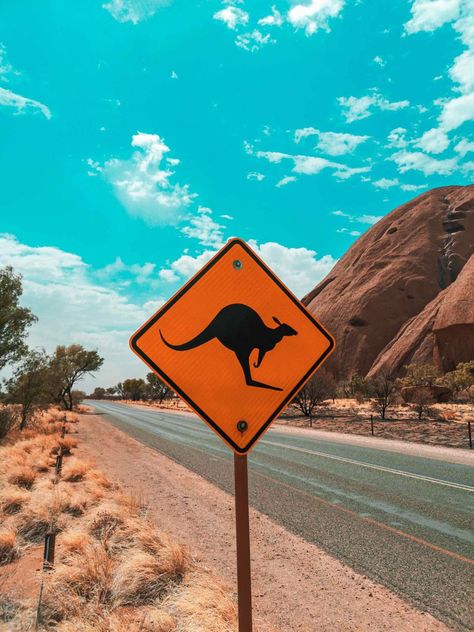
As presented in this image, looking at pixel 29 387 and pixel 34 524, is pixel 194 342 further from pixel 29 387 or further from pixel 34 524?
pixel 29 387

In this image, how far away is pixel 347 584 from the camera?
16.1 feet

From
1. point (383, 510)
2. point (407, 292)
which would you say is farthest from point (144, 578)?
point (407, 292)

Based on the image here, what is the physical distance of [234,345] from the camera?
95.3 inches

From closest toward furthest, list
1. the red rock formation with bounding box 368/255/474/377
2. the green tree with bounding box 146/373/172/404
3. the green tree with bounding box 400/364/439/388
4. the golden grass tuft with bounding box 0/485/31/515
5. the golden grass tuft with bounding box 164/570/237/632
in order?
the golden grass tuft with bounding box 164/570/237/632 < the golden grass tuft with bounding box 0/485/31/515 < the green tree with bounding box 400/364/439/388 < the red rock formation with bounding box 368/255/474/377 < the green tree with bounding box 146/373/172/404

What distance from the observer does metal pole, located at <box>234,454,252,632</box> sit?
7.25 feet

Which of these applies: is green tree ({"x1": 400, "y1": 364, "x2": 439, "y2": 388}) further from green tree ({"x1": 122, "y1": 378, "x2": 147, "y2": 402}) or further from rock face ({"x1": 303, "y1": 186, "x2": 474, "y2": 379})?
green tree ({"x1": 122, "y1": 378, "x2": 147, "y2": 402})

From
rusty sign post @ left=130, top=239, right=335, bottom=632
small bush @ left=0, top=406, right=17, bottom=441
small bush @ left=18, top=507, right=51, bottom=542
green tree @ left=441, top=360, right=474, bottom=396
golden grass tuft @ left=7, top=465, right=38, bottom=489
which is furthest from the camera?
green tree @ left=441, top=360, right=474, bottom=396

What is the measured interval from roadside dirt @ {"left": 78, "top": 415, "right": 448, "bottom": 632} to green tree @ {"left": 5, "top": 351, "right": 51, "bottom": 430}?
14807 millimetres

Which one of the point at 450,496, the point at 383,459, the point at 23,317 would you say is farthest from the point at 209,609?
the point at 23,317

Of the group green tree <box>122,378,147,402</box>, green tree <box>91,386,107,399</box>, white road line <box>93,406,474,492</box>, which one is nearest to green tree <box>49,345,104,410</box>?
white road line <box>93,406,474,492</box>

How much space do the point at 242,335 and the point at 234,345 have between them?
0.07 m

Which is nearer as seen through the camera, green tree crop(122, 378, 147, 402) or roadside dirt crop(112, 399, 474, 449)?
roadside dirt crop(112, 399, 474, 449)

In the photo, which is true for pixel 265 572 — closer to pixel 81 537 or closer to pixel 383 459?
pixel 81 537

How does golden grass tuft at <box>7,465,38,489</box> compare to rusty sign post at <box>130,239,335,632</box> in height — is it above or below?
below
